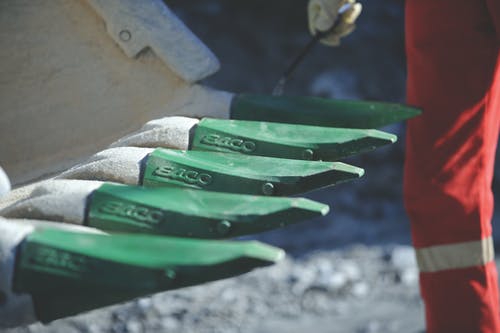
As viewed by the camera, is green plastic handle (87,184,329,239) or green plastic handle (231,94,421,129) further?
green plastic handle (231,94,421,129)

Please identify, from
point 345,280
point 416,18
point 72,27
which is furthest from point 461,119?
point 345,280

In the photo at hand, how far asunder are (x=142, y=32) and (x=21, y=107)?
29 cm

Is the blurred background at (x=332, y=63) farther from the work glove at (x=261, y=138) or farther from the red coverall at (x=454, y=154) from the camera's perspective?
the work glove at (x=261, y=138)

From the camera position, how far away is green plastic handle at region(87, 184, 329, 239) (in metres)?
0.98

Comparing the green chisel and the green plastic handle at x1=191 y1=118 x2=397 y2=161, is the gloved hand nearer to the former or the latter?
the green plastic handle at x1=191 y1=118 x2=397 y2=161

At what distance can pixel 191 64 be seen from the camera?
1468mm

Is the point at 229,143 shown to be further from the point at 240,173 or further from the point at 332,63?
the point at 332,63

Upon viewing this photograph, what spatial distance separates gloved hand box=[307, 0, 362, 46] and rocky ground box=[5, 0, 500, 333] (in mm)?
1077

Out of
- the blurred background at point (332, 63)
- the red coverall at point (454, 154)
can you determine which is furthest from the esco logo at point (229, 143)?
the blurred background at point (332, 63)

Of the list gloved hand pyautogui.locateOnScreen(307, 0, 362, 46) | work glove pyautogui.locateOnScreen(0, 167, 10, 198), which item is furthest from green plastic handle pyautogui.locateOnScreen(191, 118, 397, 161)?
gloved hand pyautogui.locateOnScreen(307, 0, 362, 46)

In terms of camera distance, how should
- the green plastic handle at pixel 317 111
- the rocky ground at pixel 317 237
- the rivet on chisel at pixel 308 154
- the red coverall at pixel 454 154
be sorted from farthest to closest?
the rocky ground at pixel 317 237
the red coverall at pixel 454 154
the green plastic handle at pixel 317 111
the rivet on chisel at pixel 308 154

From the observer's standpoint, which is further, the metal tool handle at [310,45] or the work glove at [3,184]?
the metal tool handle at [310,45]

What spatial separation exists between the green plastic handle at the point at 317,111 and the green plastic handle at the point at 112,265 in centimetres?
52

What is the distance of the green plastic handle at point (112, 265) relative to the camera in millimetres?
866
